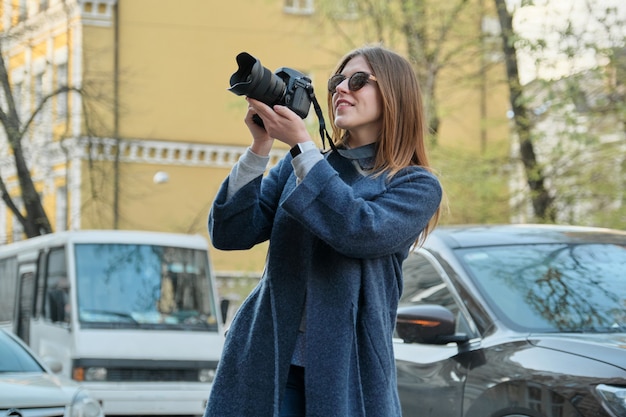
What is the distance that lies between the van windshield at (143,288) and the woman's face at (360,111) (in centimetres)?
916

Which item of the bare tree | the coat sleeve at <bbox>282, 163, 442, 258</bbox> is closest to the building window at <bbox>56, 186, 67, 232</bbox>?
the bare tree

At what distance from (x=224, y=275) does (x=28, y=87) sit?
506 inches

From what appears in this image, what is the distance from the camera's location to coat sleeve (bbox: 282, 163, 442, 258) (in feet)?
9.86

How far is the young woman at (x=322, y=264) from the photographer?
303 centimetres

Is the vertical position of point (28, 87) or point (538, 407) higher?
point (28, 87)

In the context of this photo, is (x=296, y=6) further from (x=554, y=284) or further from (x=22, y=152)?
(x=554, y=284)

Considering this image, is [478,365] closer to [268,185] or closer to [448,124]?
[268,185]

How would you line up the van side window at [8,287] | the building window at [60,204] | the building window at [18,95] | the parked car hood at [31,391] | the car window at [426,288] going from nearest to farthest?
the car window at [426,288], the parked car hood at [31,391], the van side window at [8,287], the building window at [18,95], the building window at [60,204]

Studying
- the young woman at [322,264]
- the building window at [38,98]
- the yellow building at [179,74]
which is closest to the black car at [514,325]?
the young woman at [322,264]

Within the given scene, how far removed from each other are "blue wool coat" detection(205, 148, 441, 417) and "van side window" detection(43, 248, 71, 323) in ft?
31.1

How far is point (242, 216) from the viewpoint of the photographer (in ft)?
10.7

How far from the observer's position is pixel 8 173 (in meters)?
20.3

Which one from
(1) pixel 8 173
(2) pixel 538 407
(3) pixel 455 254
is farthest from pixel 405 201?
(1) pixel 8 173

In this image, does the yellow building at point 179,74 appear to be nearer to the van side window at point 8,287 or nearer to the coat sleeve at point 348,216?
the van side window at point 8,287
